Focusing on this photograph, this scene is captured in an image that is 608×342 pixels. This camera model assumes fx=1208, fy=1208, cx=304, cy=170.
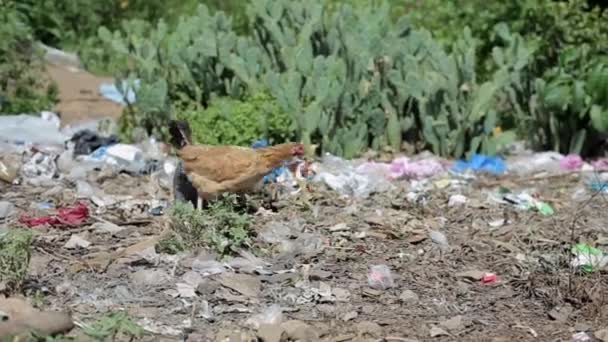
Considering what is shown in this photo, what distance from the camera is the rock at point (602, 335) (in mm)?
4520

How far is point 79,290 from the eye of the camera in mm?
4711

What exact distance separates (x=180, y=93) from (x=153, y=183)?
1216 millimetres

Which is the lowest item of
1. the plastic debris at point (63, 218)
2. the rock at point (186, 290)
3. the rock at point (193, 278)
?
the plastic debris at point (63, 218)

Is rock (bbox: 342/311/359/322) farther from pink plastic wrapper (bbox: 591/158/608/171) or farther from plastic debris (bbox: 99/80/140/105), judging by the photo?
plastic debris (bbox: 99/80/140/105)

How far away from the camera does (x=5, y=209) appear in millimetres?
5898

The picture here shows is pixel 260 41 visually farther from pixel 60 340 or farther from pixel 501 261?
pixel 60 340

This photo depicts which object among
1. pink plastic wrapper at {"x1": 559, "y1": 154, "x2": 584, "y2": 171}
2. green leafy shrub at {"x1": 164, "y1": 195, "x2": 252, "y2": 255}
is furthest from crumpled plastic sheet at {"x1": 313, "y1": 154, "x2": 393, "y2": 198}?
green leafy shrub at {"x1": 164, "y1": 195, "x2": 252, "y2": 255}

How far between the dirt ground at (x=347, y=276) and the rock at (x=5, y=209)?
0.23ft

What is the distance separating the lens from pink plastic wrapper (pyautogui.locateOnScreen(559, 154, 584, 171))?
7.30 m

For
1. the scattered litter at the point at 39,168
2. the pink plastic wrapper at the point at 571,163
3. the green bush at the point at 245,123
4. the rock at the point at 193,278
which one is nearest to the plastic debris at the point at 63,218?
the scattered litter at the point at 39,168

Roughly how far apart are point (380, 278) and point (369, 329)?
511 mm

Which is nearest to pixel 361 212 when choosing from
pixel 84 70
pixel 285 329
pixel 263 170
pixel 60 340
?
pixel 263 170

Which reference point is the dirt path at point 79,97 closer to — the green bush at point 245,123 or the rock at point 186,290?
the green bush at point 245,123

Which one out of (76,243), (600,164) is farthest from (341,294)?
(600,164)
